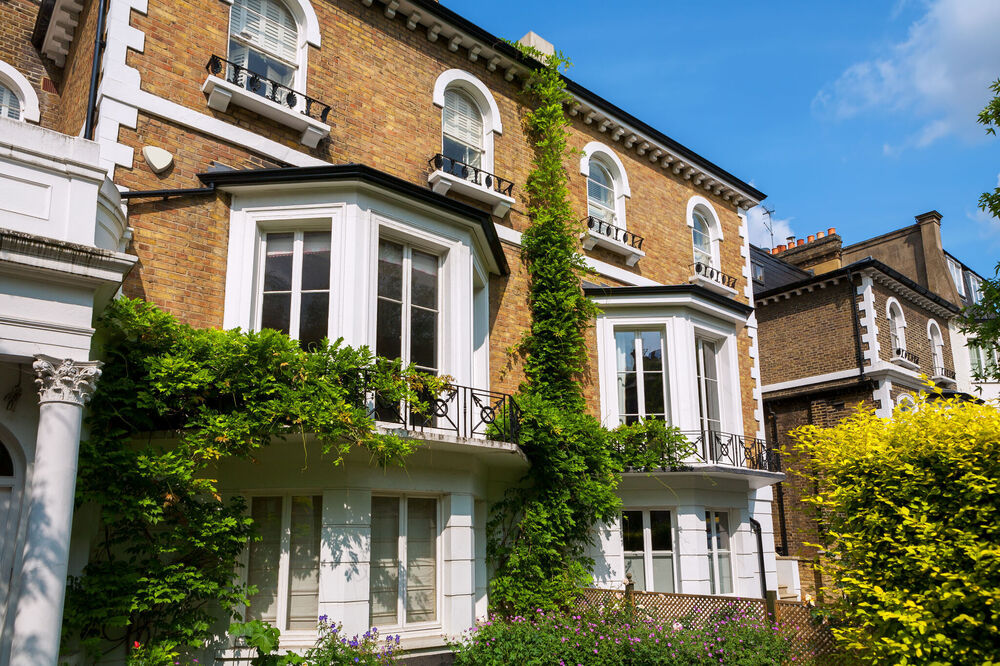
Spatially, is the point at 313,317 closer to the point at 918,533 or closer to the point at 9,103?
the point at 9,103

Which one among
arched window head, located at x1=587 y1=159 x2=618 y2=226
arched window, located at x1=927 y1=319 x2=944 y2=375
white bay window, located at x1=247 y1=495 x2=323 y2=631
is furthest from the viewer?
arched window, located at x1=927 y1=319 x2=944 y2=375

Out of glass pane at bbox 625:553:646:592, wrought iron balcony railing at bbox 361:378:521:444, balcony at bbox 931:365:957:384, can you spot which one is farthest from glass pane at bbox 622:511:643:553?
balcony at bbox 931:365:957:384

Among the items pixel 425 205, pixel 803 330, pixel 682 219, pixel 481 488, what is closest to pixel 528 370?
pixel 481 488

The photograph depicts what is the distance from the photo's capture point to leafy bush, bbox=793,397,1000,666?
650 centimetres

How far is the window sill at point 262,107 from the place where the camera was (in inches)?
385

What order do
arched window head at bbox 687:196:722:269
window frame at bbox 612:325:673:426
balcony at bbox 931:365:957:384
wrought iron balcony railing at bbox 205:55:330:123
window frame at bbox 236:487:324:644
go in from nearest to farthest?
window frame at bbox 236:487:324:644
wrought iron balcony railing at bbox 205:55:330:123
window frame at bbox 612:325:673:426
arched window head at bbox 687:196:722:269
balcony at bbox 931:365:957:384

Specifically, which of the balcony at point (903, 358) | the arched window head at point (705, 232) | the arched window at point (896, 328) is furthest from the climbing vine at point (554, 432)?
the arched window at point (896, 328)

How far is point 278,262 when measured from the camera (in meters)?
9.69

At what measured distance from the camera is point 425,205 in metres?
10.1

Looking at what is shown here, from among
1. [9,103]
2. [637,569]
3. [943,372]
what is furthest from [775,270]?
[9,103]

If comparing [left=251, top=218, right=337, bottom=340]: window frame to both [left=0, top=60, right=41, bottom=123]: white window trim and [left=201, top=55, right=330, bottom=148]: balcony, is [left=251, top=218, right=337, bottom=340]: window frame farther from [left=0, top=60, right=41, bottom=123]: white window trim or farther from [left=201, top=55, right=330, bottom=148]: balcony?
[left=0, top=60, right=41, bottom=123]: white window trim

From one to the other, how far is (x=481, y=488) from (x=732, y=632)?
405 cm

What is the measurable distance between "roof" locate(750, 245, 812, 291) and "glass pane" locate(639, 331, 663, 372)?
45.0 feet

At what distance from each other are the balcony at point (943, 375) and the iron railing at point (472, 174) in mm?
16810
